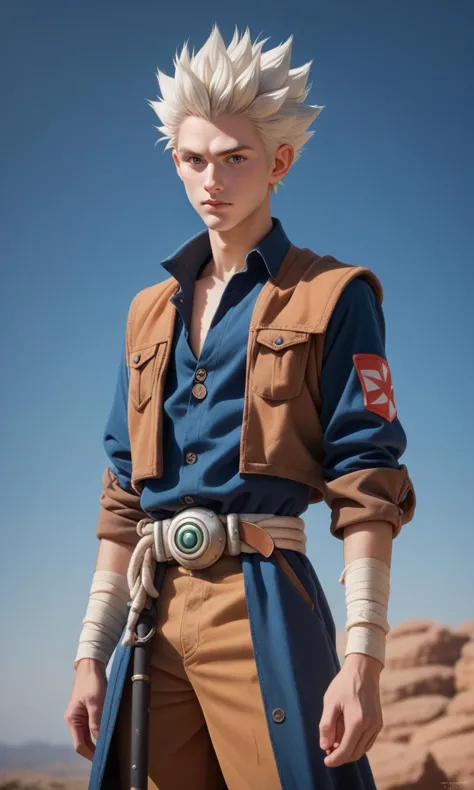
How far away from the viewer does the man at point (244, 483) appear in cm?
147

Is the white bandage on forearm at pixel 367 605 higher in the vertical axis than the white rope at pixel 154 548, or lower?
lower

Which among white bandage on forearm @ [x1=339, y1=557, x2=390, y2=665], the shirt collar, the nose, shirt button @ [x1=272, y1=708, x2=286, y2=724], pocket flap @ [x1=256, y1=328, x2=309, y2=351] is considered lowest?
shirt button @ [x1=272, y1=708, x2=286, y2=724]

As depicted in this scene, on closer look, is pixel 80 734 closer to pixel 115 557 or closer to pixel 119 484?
pixel 115 557

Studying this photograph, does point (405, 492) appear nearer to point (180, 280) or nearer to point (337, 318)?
point (337, 318)

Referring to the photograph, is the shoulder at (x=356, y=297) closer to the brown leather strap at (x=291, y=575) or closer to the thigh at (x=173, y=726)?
the brown leather strap at (x=291, y=575)

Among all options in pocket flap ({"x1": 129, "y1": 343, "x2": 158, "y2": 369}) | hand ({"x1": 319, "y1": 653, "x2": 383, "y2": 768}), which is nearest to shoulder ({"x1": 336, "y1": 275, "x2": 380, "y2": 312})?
pocket flap ({"x1": 129, "y1": 343, "x2": 158, "y2": 369})

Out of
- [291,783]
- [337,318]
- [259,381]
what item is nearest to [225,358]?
[259,381]

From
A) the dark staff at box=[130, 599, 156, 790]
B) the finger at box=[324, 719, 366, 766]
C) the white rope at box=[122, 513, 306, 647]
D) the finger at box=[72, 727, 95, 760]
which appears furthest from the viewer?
the finger at box=[72, 727, 95, 760]

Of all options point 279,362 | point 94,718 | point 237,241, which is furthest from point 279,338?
point 94,718

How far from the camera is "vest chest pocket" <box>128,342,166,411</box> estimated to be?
1737 millimetres

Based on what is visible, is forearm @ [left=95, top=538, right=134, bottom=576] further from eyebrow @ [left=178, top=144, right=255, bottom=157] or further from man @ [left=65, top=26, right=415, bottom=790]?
eyebrow @ [left=178, top=144, right=255, bottom=157]

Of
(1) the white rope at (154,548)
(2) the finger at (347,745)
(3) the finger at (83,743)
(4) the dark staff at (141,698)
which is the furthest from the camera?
(3) the finger at (83,743)

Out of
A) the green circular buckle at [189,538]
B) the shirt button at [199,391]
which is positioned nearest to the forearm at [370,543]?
the green circular buckle at [189,538]

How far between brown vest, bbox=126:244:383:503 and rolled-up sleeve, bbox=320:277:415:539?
2 centimetres
